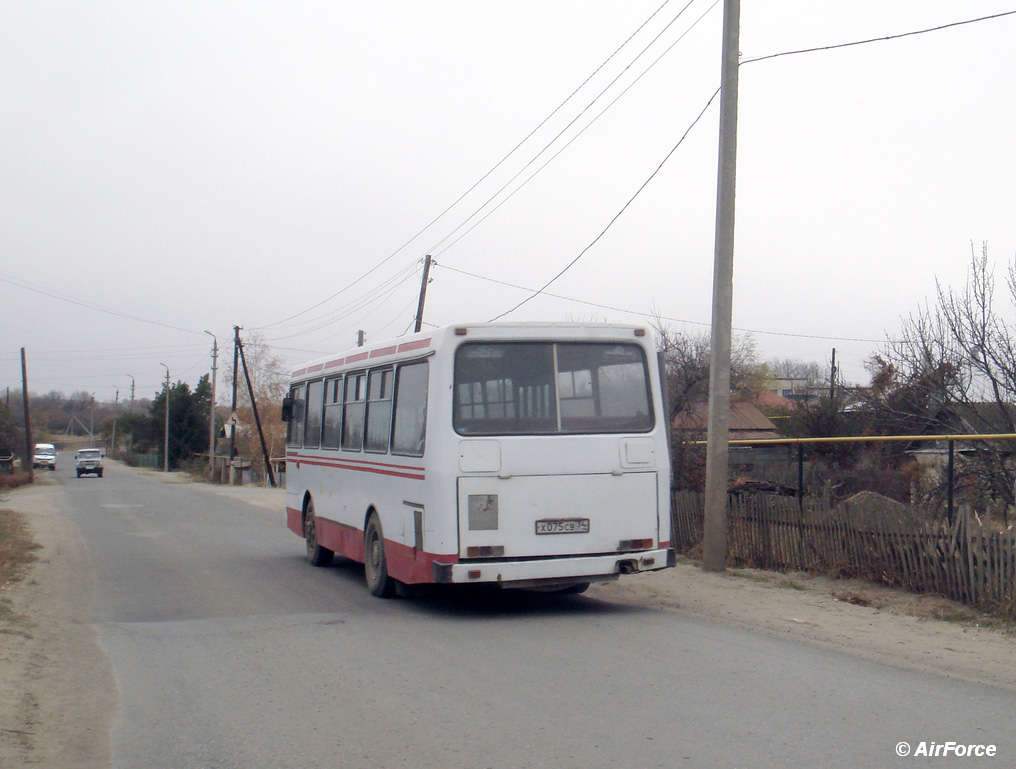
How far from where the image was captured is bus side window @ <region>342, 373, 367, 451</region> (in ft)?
37.8

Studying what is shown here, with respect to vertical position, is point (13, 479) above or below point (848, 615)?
below

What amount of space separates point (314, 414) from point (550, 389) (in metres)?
5.57

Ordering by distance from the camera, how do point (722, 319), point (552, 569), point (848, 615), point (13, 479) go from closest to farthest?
point (552, 569)
point (848, 615)
point (722, 319)
point (13, 479)

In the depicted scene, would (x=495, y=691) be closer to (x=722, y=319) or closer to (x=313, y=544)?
(x=722, y=319)

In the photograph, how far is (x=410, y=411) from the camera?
9727mm

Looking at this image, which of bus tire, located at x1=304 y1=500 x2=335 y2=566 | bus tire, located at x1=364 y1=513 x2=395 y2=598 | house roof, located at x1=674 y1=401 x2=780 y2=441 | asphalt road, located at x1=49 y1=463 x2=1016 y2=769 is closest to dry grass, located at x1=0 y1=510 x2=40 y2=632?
asphalt road, located at x1=49 y1=463 x2=1016 y2=769

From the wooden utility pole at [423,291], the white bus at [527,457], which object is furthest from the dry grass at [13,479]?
the white bus at [527,457]

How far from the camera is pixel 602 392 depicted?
9.50 m

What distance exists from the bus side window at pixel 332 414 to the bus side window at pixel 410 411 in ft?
8.34

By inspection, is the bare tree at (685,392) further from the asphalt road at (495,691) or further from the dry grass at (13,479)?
the dry grass at (13,479)

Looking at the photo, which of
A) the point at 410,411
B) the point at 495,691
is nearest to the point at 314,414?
the point at 410,411

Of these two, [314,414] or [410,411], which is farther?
[314,414]

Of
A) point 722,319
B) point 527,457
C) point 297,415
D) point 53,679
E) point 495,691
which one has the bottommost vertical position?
point 53,679

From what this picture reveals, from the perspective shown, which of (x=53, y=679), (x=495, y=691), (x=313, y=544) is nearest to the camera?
(x=495, y=691)
